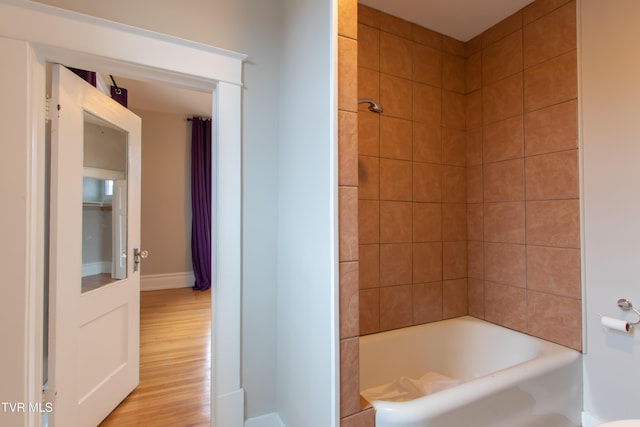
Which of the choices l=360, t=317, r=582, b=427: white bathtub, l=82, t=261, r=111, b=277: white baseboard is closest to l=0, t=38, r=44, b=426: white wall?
l=82, t=261, r=111, b=277: white baseboard

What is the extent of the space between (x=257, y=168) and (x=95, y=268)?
1.15 metres

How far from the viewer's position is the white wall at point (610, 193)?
1.47 meters

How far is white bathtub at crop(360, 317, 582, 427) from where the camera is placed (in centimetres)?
120

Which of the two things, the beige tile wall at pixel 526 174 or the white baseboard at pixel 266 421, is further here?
the beige tile wall at pixel 526 174

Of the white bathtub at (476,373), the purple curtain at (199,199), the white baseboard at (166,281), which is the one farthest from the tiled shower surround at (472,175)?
the white baseboard at (166,281)

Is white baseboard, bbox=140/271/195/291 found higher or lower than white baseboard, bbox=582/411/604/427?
higher

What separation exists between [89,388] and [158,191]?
11.6ft

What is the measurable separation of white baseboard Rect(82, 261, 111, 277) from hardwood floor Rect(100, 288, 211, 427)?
88 centimetres

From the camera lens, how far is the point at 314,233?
4.07 feet

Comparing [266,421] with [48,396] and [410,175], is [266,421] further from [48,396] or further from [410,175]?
[410,175]

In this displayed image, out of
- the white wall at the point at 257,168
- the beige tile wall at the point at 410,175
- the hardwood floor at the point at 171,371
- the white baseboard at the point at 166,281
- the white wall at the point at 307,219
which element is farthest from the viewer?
the white baseboard at the point at 166,281

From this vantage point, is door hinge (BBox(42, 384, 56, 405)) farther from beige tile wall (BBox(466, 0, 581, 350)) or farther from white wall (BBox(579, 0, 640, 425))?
white wall (BBox(579, 0, 640, 425))

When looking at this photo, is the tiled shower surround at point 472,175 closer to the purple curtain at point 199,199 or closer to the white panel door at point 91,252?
the white panel door at point 91,252

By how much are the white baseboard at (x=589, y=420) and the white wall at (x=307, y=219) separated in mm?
1568
